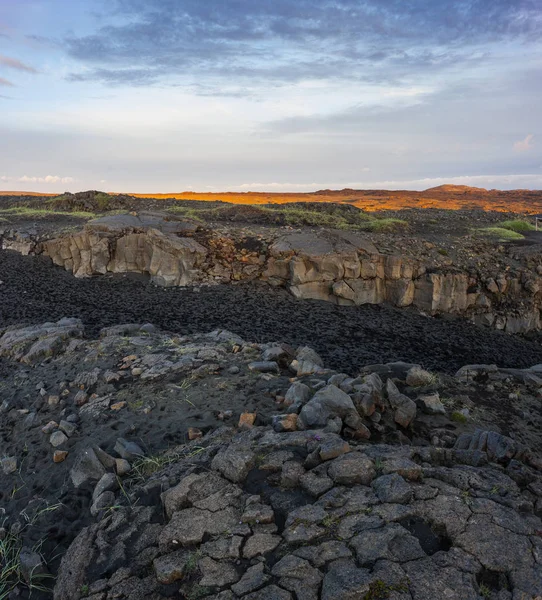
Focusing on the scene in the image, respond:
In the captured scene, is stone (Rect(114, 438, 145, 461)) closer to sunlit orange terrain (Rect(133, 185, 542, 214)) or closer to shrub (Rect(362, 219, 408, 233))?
shrub (Rect(362, 219, 408, 233))

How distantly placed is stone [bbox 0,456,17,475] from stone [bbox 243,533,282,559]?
302 cm

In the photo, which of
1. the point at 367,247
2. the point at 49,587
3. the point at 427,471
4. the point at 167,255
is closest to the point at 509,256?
the point at 367,247

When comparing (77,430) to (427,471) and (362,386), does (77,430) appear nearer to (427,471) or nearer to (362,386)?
(362,386)

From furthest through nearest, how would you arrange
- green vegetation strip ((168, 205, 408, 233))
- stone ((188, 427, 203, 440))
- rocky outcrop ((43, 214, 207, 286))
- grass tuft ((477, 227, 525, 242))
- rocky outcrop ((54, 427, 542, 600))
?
green vegetation strip ((168, 205, 408, 233)), grass tuft ((477, 227, 525, 242)), rocky outcrop ((43, 214, 207, 286)), stone ((188, 427, 203, 440)), rocky outcrop ((54, 427, 542, 600))

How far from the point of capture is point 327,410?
4406 mm

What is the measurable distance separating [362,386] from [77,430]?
3260 millimetres

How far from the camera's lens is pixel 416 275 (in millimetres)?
12914

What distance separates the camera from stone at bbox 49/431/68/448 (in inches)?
184

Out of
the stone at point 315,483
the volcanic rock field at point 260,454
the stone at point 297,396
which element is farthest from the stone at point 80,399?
the stone at point 315,483

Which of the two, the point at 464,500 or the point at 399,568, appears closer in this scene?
the point at 399,568

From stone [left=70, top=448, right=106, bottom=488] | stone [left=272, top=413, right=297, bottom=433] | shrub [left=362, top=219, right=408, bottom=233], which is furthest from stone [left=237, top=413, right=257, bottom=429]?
shrub [left=362, top=219, right=408, bottom=233]

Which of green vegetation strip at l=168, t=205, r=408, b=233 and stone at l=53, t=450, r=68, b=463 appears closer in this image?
stone at l=53, t=450, r=68, b=463

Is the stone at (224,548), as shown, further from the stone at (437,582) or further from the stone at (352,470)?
the stone at (437,582)

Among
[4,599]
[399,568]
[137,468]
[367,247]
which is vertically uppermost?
[367,247]
